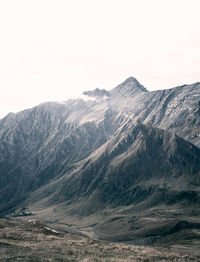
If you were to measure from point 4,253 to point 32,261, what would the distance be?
5994mm

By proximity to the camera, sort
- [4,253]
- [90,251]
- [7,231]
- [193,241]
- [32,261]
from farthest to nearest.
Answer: [193,241] → [7,231] → [90,251] → [4,253] → [32,261]

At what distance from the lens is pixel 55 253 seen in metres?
50.0

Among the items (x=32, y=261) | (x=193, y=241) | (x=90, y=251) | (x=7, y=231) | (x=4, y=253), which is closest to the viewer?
(x=32, y=261)

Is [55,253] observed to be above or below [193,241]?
above

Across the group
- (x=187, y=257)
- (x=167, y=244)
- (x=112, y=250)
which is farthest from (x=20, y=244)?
(x=167, y=244)

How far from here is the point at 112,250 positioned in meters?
55.9

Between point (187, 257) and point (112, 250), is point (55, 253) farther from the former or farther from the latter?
point (187, 257)

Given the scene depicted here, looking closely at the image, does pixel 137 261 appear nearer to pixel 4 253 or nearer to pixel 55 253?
pixel 55 253

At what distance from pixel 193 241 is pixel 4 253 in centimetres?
15822

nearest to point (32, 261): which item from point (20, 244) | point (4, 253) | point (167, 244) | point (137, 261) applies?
point (4, 253)

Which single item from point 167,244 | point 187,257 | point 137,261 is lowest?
point 167,244

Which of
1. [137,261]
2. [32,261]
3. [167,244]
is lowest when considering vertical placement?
[167,244]

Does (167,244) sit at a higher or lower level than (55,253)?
lower

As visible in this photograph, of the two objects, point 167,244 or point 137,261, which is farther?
point 167,244
